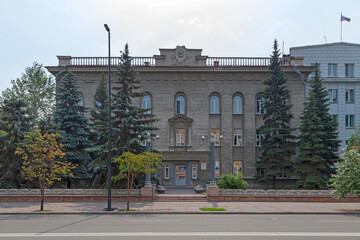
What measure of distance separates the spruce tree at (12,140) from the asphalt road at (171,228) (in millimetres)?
9743

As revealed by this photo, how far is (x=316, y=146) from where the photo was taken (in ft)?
97.7

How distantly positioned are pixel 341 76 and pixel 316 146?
47.4ft

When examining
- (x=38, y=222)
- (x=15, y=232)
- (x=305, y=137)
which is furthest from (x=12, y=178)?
(x=305, y=137)

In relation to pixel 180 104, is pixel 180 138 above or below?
below

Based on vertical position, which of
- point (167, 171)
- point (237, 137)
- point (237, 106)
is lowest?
point (167, 171)

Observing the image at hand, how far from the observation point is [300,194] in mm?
24578

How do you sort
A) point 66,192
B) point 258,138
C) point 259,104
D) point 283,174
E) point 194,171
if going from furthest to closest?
1. point 259,104
2. point 258,138
3. point 194,171
4. point 283,174
5. point 66,192

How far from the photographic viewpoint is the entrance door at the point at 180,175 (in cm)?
3497

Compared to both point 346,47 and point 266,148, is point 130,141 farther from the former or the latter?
point 346,47

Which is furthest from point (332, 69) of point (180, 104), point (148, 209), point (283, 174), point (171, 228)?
point (171, 228)

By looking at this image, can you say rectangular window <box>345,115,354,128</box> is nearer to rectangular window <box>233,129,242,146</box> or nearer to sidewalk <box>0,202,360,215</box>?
rectangular window <box>233,129,242,146</box>

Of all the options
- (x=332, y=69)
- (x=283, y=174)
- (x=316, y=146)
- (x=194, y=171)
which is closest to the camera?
(x=316, y=146)

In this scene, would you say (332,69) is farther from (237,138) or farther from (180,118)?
(180,118)

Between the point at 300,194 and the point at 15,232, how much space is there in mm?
19303
